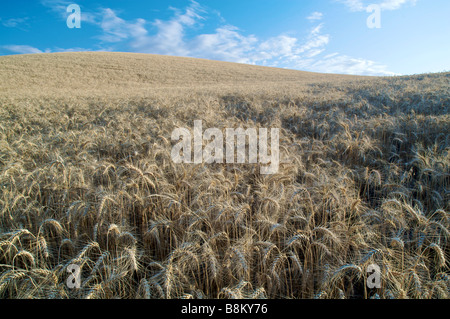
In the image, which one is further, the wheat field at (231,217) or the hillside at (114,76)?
the hillside at (114,76)

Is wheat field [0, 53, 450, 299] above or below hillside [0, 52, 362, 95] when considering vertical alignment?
below

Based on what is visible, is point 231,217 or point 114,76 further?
point 114,76

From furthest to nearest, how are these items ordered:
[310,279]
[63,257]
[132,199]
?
[132,199] < [63,257] < [310,279]

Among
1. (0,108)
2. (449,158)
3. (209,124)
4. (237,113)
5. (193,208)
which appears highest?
(0,108)

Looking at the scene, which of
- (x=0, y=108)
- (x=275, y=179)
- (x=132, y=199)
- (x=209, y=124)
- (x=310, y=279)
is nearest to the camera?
(x=310, y=279)

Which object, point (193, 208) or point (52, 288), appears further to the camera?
point (193, 208)

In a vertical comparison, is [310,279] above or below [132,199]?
below

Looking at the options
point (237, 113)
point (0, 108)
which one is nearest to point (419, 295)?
point (237, 113)

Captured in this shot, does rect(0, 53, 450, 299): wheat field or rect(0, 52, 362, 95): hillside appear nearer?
rect(0, 53, 450, 299): wheat field

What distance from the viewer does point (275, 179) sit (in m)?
2.88

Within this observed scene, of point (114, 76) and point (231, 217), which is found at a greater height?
point (114, 76)

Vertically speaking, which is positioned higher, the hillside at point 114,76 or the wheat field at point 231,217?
the hillside at point 114,76
